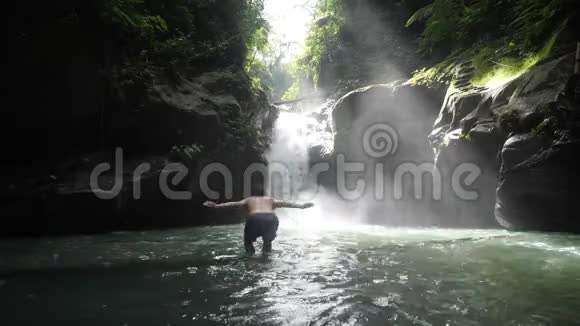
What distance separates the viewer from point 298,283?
172 inches

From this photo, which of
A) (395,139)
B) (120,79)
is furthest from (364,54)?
(120,79)

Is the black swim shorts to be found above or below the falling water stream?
above

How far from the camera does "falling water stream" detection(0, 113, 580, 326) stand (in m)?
3.24

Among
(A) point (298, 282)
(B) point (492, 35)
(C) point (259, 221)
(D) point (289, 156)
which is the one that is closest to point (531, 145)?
(C) point (259, 221)

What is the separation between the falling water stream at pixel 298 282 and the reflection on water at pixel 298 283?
17 millimetres

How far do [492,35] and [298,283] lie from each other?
14.1m

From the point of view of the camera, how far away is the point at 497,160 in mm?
9453

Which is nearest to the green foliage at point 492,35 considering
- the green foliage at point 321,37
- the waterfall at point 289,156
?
the waterfall at point 289,156

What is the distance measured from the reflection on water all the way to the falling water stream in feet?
0.05

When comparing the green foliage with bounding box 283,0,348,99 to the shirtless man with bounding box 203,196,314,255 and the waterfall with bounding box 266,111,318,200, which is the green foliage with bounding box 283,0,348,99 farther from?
the shirtless man with bounding box 203,196,314,255
